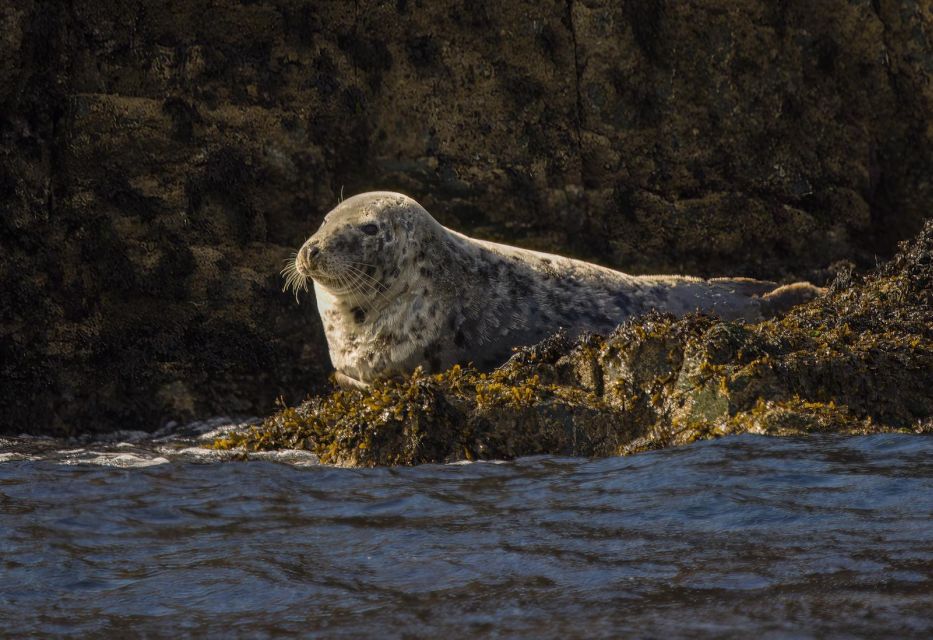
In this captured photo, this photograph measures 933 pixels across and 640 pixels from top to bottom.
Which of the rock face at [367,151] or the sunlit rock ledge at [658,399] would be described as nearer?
the sunlit rock ledge at [658,399]

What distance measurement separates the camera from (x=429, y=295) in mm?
7820

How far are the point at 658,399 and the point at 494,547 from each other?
80.6 inches

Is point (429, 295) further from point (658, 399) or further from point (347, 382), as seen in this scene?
point (658, 399)

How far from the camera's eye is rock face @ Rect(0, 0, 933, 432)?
871cm

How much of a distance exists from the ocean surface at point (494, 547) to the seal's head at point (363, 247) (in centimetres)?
200

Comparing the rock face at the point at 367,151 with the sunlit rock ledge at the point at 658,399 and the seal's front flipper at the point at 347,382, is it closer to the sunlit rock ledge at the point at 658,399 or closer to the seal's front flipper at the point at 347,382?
the seal's front flipper at the point at 347,382

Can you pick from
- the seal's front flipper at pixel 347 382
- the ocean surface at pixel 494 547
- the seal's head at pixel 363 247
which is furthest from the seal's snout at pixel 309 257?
the ocean surface at pixel 494 547

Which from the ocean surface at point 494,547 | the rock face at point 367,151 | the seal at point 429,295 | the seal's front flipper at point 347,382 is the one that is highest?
the rock face at point 367,151

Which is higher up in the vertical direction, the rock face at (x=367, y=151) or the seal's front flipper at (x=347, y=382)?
the rock face at (x=367, y=151)

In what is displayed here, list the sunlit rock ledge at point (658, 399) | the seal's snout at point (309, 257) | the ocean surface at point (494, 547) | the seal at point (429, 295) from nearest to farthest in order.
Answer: the ocean surface at point (494, 547) → the sunlit rock ledge at point (658, 399) → the seal's snout at point (309, 257) → the seal at point (429, 295)

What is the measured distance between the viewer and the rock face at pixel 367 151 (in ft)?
28.6

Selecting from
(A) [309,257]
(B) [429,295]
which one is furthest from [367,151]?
(A) [309,257]

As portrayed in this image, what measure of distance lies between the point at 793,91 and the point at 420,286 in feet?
12.9

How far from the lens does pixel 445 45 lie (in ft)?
31.8
